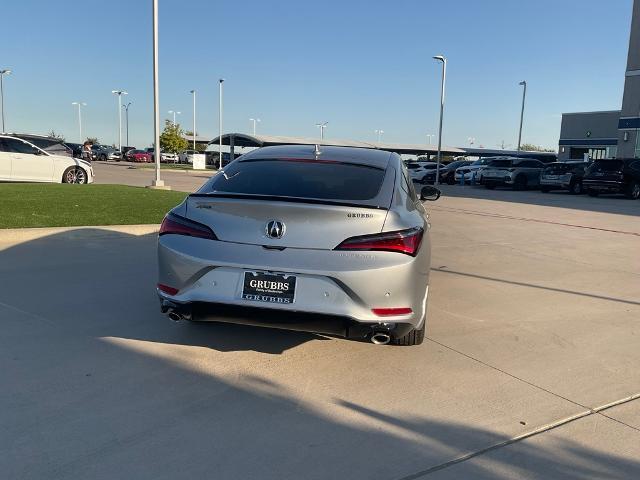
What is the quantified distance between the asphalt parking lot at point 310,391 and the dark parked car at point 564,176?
22.5 meters

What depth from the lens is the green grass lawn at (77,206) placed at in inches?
371

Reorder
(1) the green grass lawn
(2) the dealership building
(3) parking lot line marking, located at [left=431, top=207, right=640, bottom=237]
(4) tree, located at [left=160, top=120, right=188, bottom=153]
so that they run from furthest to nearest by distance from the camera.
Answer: (4) tree, located at [left=160, top=120, right=188, bottom=153]
(2) the dealership building
(3) parking lot line marking, located at [left=431, top=207, right=640, bottom=237]
(1) the green grass lawn

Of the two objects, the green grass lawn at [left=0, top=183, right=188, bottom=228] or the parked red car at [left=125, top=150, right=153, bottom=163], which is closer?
the green grass lawn at [left=0, top=183, right=188, bottom=228]

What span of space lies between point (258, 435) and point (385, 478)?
2.53 ft

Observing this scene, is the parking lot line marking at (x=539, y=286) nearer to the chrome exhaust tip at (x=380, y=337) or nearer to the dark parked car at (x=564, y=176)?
the chrome exhaust tip at (x=380, y=337)

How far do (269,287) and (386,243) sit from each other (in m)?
0.82

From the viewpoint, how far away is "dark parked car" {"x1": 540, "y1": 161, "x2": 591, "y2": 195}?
27.2 meters

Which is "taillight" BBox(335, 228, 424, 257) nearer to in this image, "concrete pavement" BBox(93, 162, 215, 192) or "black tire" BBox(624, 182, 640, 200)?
"concrete pavement" BBox(93, 162, 215, 192)

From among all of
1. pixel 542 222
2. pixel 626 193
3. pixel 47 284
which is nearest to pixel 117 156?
pixel 626 193

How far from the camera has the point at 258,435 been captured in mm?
3141

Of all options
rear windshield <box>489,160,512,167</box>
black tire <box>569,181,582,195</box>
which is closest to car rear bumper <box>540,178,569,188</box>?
black tire <box>569,181,582,195</box>

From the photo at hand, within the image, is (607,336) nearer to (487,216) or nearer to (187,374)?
(187,374)

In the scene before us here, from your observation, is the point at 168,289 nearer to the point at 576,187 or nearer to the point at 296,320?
the point at 296,320

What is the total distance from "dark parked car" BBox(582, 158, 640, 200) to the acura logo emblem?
24.9 m
